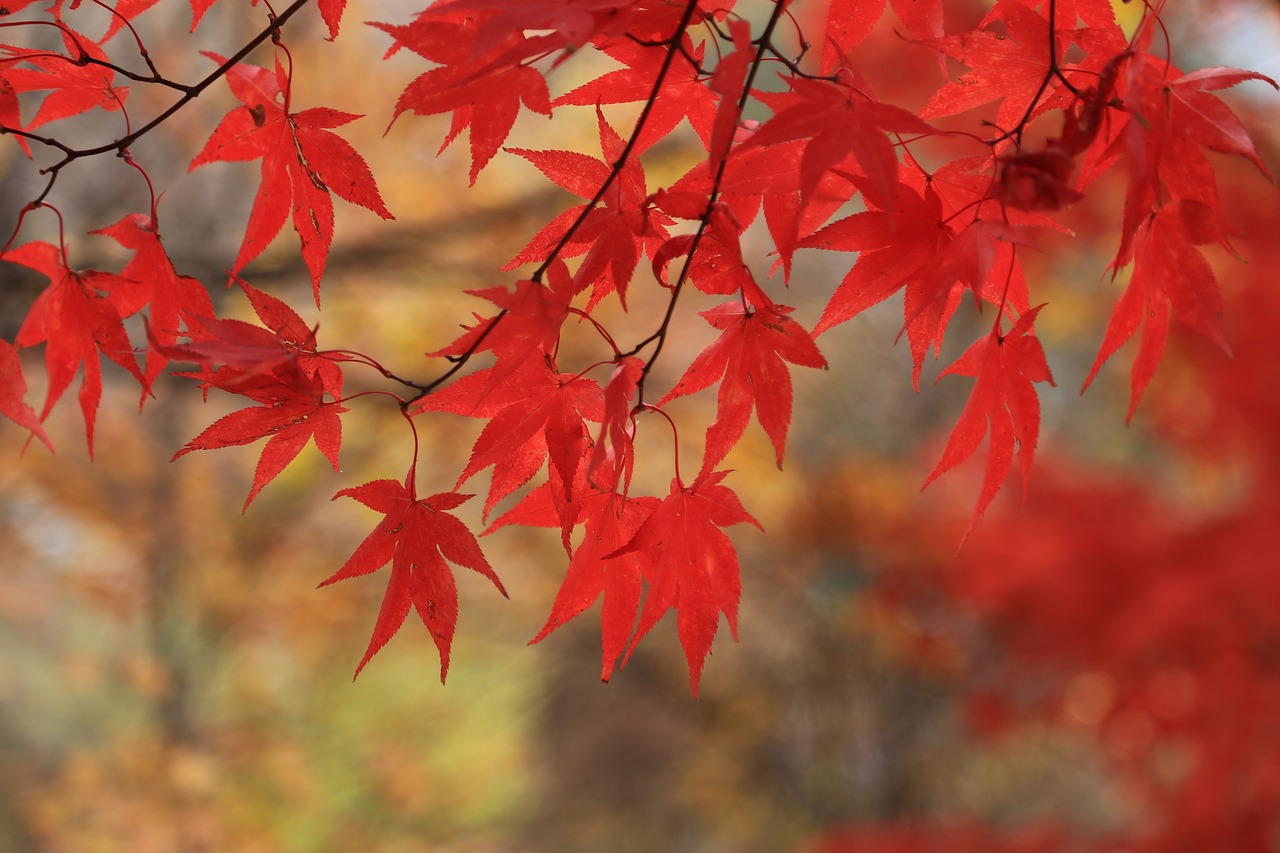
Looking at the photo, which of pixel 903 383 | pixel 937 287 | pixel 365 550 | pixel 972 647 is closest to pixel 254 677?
pixel 972 647

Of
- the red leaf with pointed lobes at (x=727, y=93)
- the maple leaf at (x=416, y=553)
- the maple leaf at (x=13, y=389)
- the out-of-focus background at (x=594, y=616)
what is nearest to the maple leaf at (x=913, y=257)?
the red leaf with pointed lobes at (x=727, y=93)

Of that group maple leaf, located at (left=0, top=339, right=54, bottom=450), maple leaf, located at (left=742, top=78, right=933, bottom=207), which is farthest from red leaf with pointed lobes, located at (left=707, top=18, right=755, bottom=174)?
maple leaf, located at (left=0, top=339, right=54, bottom=450)

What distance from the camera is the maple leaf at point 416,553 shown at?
689mm

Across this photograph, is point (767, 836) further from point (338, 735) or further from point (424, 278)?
point (424, 278)

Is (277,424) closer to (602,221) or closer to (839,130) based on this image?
(602,221)

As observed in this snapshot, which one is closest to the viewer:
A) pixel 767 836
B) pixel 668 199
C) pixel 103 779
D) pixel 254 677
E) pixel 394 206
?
pixel 668 199

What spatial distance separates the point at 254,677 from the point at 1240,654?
3268 mm

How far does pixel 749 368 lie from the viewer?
692 millimetres

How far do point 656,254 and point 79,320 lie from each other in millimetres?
454

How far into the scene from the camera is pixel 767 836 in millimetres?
4996

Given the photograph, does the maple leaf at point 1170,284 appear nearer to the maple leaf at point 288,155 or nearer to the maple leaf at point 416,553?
the maple leaf at point 416,553

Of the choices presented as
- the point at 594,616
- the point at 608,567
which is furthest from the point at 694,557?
the point at 594,616

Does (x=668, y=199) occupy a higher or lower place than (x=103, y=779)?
higher

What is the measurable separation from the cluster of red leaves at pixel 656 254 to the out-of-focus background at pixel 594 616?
4.08ft
